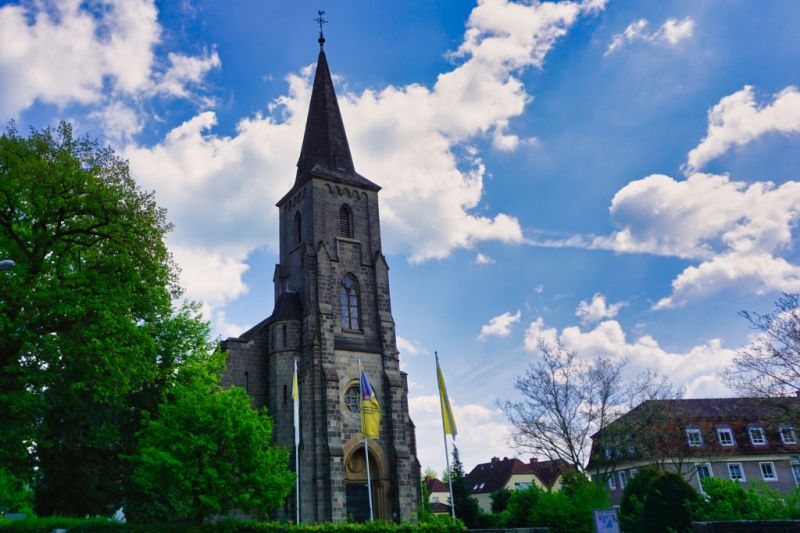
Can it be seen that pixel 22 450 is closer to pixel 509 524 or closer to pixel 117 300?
pixel 117 300

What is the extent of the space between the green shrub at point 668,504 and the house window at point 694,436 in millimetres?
27021

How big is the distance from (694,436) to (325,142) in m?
36.9

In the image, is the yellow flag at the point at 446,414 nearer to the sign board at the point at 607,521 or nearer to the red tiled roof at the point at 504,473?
the sign board at the point at 607,521

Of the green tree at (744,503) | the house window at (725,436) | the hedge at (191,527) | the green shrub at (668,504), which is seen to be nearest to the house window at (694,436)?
the house window at (725,436)

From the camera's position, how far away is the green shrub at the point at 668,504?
70.3 ft

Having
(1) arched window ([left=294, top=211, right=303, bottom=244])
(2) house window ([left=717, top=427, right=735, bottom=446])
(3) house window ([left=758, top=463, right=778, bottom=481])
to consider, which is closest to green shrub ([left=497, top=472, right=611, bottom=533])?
(1) arched window ([left=294, top=211, right=303, bottom=244])

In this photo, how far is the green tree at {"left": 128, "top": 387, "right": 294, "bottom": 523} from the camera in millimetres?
22375

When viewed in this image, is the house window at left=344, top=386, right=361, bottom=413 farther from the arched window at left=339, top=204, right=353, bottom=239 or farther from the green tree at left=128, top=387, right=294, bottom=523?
the arched window at left=339, top=204, right=353, bottom=239

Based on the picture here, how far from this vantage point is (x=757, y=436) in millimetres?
47531

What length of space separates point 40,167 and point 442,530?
21.2 m

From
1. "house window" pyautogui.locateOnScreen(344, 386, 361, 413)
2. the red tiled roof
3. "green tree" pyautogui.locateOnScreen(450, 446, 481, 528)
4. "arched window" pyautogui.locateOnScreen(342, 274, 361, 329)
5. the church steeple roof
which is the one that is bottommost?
"green tree" pyautogui.locateOnScreen(450, 446, 481, 528)

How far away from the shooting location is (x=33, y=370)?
22.1m

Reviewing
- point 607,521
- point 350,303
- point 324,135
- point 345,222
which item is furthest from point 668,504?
point 324,135

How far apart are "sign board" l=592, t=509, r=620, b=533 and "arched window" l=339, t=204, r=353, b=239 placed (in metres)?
24.9
